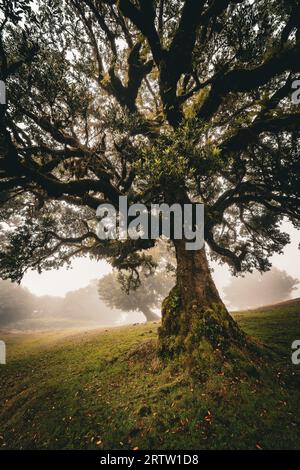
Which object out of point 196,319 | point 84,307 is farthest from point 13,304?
point 196,319

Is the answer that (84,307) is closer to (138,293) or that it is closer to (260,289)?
(138,293)

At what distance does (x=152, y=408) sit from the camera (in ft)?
26.0

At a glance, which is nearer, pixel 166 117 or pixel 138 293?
pixel 166 117

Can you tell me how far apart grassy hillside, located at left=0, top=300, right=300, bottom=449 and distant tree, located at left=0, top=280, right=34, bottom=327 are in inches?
2263

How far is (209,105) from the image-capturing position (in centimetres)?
1227

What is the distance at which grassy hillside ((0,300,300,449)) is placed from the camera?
21.9 feet

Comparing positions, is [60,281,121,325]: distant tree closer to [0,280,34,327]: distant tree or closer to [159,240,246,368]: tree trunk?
[0,280,34,327]: distant tree

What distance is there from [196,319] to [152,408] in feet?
11.7

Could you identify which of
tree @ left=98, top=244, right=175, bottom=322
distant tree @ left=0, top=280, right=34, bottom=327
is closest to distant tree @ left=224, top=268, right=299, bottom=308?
tree @ left=98, top=244, right=175, bottom=322

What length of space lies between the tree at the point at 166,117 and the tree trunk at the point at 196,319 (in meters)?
0.05

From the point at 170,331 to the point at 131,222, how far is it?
5.36m

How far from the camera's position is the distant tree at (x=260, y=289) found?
271 feet

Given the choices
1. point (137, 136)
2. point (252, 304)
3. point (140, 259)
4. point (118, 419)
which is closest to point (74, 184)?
point (137, 136)
